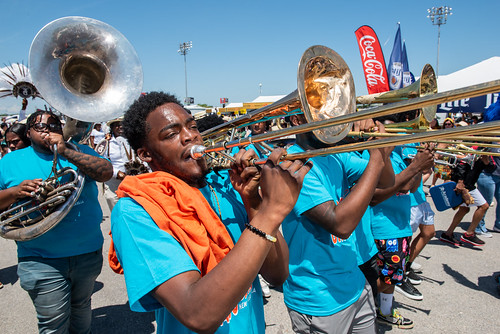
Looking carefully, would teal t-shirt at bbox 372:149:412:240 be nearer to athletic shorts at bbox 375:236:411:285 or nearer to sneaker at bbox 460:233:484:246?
athletic shorts at bbox 375:236:411:285

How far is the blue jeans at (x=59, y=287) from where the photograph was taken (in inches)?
85.8

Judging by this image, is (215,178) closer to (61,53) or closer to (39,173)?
(39,173)

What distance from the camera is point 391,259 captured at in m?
2.79

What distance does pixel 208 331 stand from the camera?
918 millimetres

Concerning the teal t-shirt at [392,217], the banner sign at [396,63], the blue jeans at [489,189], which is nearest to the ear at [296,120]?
the teal t-shirt at [392,217]

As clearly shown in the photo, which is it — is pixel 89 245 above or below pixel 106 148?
below

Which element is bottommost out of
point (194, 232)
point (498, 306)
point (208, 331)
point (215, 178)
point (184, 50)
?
point (498, 306)

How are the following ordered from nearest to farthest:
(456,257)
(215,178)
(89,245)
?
1. (215,178)
2. (89,245)
3. (456,257)

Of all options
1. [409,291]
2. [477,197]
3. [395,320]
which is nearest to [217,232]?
[395,320]

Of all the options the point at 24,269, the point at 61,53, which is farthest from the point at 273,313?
the point at 61,53

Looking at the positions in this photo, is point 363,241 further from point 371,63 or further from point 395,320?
point 371,63

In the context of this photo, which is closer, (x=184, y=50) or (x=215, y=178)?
(x=215, y=178)

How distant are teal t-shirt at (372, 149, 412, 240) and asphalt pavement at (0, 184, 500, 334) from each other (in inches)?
39.0

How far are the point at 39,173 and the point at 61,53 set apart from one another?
122cm
